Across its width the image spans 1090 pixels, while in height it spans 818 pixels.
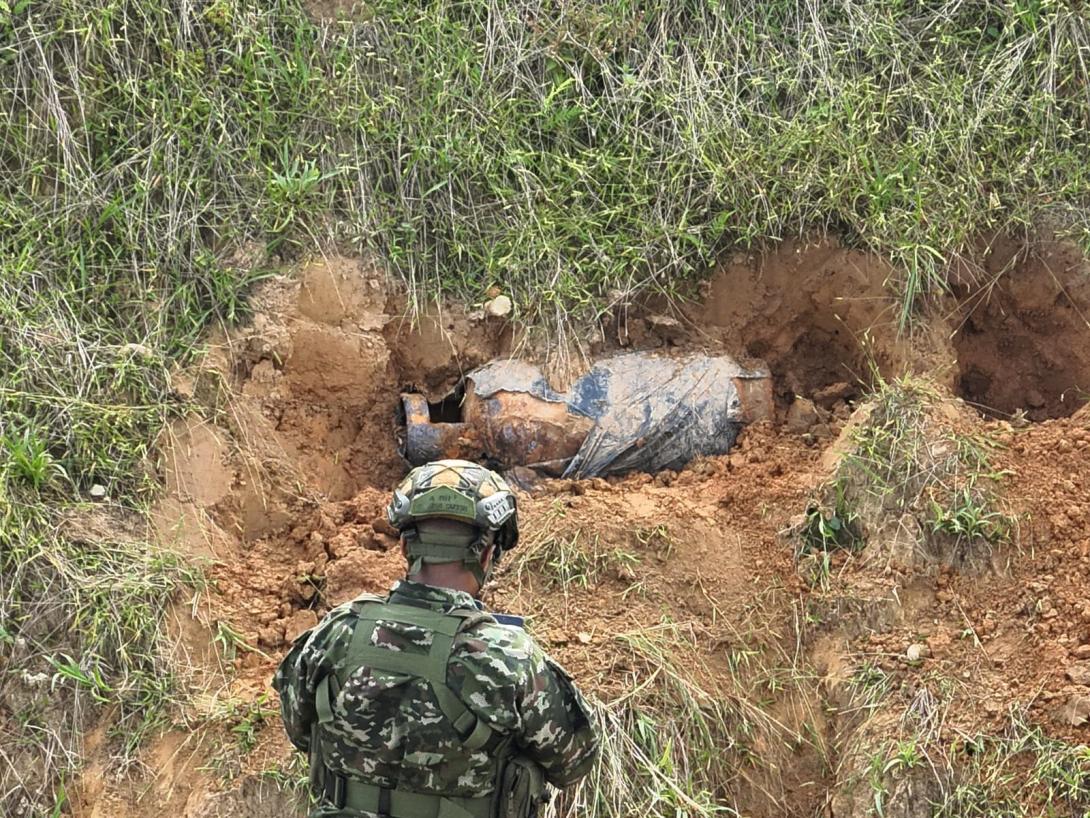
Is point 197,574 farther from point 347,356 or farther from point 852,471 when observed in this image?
point 852,471

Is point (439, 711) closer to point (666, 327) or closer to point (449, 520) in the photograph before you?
point (449, 520)

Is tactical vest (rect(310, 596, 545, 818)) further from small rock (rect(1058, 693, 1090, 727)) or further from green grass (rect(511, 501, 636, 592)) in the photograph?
small rock (rect(1058, 693, 1090, 727))

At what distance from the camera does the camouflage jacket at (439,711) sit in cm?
294

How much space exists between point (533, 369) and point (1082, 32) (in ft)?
8.06

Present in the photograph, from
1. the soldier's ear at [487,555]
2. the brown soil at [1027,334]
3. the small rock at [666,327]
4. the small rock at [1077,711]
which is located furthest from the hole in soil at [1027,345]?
the soldier's ear at [487,555]

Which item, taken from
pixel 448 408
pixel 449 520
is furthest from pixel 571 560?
pixel 449 520

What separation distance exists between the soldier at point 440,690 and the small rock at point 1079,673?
4.71ft

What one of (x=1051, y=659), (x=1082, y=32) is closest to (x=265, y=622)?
(x=1051, y=659)

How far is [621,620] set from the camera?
4.10m

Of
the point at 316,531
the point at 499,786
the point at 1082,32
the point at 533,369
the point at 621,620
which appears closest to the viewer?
the point at 499,786

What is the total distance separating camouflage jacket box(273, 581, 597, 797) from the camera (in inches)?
116

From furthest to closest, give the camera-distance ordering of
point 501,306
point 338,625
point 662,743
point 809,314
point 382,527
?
point 809,314 → point 501,306 → point 382,527 → point 662,743 → point 338,625

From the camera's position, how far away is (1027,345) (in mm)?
4953

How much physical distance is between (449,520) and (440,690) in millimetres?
369
